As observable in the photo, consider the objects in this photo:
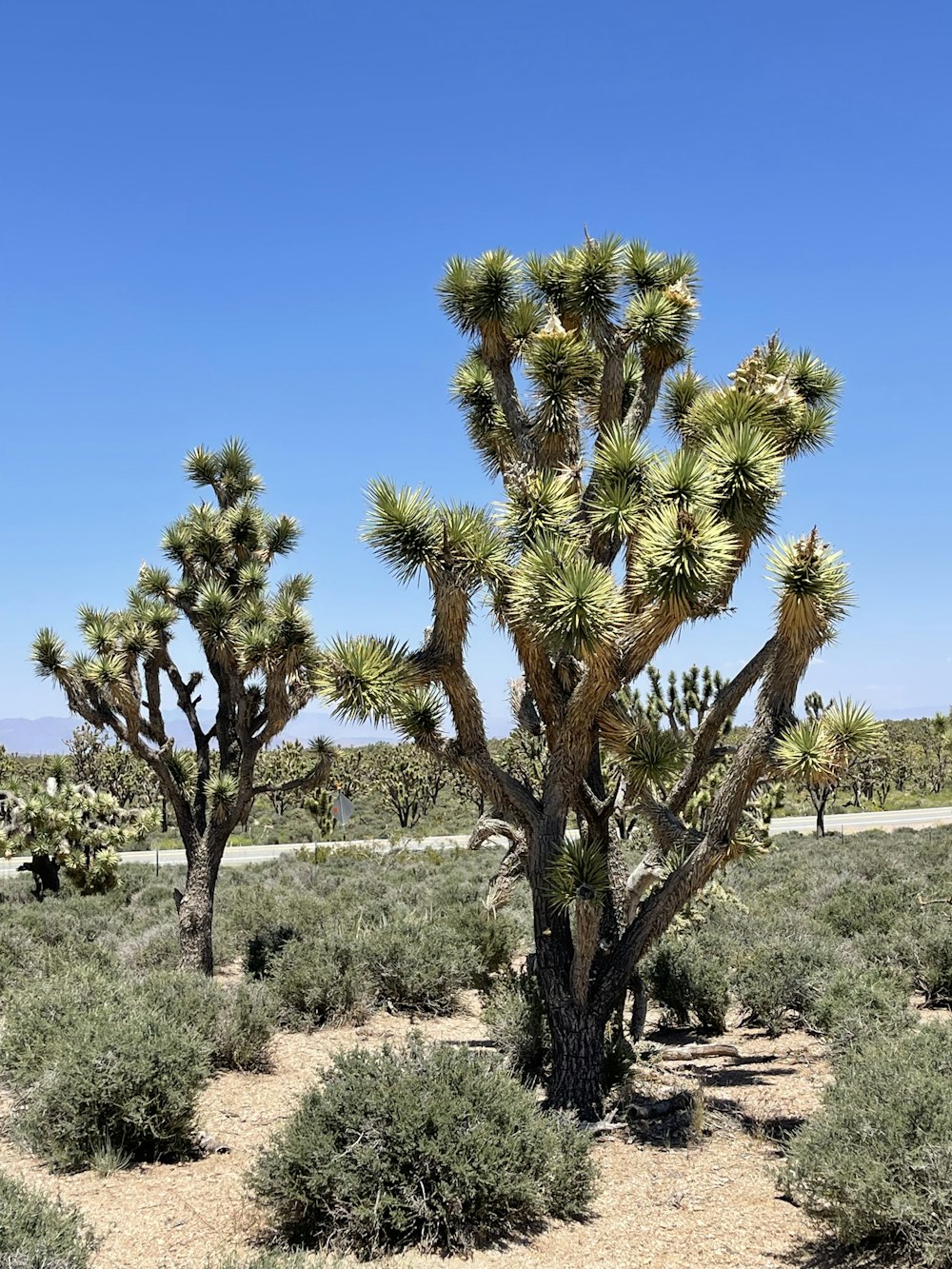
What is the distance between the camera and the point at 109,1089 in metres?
6.78

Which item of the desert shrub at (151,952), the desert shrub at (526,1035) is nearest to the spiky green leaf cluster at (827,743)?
the desert shrub at (526,1035)

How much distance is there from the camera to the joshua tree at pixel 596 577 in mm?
7059

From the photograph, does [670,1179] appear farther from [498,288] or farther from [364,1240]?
[498,288]

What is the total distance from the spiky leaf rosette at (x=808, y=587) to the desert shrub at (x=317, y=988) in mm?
6806

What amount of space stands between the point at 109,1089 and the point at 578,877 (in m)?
3.51

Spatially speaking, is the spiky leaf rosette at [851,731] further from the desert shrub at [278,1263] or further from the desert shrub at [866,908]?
the desert shrub at [866,908]

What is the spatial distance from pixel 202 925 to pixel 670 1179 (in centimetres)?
724

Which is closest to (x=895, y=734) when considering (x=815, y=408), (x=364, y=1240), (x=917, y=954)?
(x=917, y=954)

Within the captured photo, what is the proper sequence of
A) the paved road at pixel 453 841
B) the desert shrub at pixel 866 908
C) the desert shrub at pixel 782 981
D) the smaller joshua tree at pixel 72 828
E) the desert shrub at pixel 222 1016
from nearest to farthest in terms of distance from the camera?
the desert shrub at pixel 222 1016 < the desert shrub at pixel 782 981 < the desert shrub at pixel 866 908 < the smaller joshua tree at pixel 72 828 < the paved road at pixel 453 841

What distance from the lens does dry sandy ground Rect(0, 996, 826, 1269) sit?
548 cm

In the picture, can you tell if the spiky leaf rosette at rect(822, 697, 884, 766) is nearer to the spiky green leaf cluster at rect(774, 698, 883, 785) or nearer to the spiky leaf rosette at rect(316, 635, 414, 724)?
the spiky green leaf cluster at rect(774, 698, 883, 785)

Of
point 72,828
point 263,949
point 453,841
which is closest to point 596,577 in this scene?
point 263,949

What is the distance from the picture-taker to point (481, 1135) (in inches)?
228

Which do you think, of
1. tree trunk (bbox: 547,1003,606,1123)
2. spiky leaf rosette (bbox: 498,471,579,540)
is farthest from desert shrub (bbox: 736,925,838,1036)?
spiky leaf rosette (bbox: 498,471,579,540)
